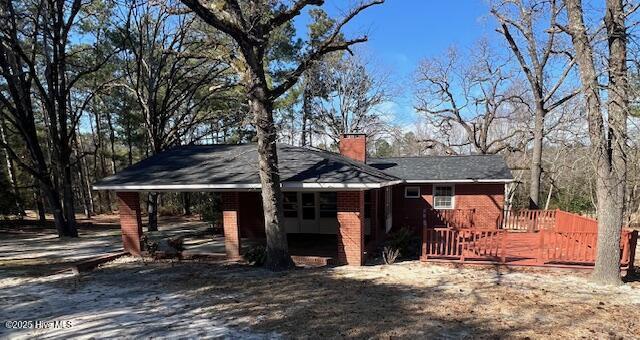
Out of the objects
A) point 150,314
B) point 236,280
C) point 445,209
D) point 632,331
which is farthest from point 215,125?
point 632,331

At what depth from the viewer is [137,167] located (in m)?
12.3

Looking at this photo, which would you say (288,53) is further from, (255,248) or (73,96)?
(73,96)

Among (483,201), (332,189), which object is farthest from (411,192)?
(332,189)

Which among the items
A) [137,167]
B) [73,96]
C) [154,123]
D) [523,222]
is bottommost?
[523,222]

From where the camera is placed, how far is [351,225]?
981 cm

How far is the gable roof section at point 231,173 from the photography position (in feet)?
31.3

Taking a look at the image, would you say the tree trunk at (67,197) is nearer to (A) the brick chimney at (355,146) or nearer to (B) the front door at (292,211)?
(B) the front door at (292,211)

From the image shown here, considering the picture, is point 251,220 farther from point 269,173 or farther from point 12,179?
point 12,179

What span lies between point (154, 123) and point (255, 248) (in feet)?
37.2

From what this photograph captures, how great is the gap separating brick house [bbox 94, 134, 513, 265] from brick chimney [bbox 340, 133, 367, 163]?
4 cm

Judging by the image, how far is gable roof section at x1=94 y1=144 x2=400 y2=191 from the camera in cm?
953

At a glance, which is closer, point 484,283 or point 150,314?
point 150,314

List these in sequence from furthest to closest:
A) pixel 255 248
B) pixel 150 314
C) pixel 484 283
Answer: pixel 255 248
pixel 484 283
pixel 150 314

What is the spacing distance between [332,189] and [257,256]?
2684 millimetres
